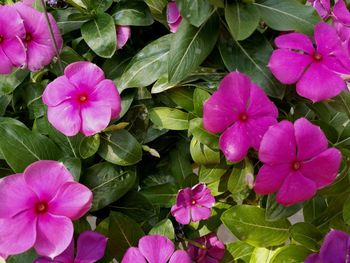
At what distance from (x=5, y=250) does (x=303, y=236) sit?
0.42m

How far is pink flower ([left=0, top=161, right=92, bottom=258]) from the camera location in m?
0.55

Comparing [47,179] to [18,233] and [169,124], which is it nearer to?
[18,233]

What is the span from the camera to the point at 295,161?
23.9 inches

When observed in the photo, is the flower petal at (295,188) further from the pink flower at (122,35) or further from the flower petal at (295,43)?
the pink flower at (122,35)

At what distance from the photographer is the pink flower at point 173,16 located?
729 millimetres

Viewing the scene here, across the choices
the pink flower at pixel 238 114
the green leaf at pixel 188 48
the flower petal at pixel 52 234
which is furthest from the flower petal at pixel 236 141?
the flower petal at pixel 52 234

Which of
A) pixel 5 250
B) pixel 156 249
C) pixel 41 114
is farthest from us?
pixel 41 114

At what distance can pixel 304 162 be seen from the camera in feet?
1.98

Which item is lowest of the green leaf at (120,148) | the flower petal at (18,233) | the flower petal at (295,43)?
the green leaf at (120,148)

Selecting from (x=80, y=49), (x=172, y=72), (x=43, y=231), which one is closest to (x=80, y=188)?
(x=43, y=231)

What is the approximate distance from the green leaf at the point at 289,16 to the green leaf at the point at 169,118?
0.19 metres

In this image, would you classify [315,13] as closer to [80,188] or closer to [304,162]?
[304,162]

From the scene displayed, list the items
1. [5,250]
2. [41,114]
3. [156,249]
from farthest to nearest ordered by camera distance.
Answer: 1. [41,114]
2. [156,249]
3. [5,250]

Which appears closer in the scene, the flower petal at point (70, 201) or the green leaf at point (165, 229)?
the flower petal at point (70, 201)
